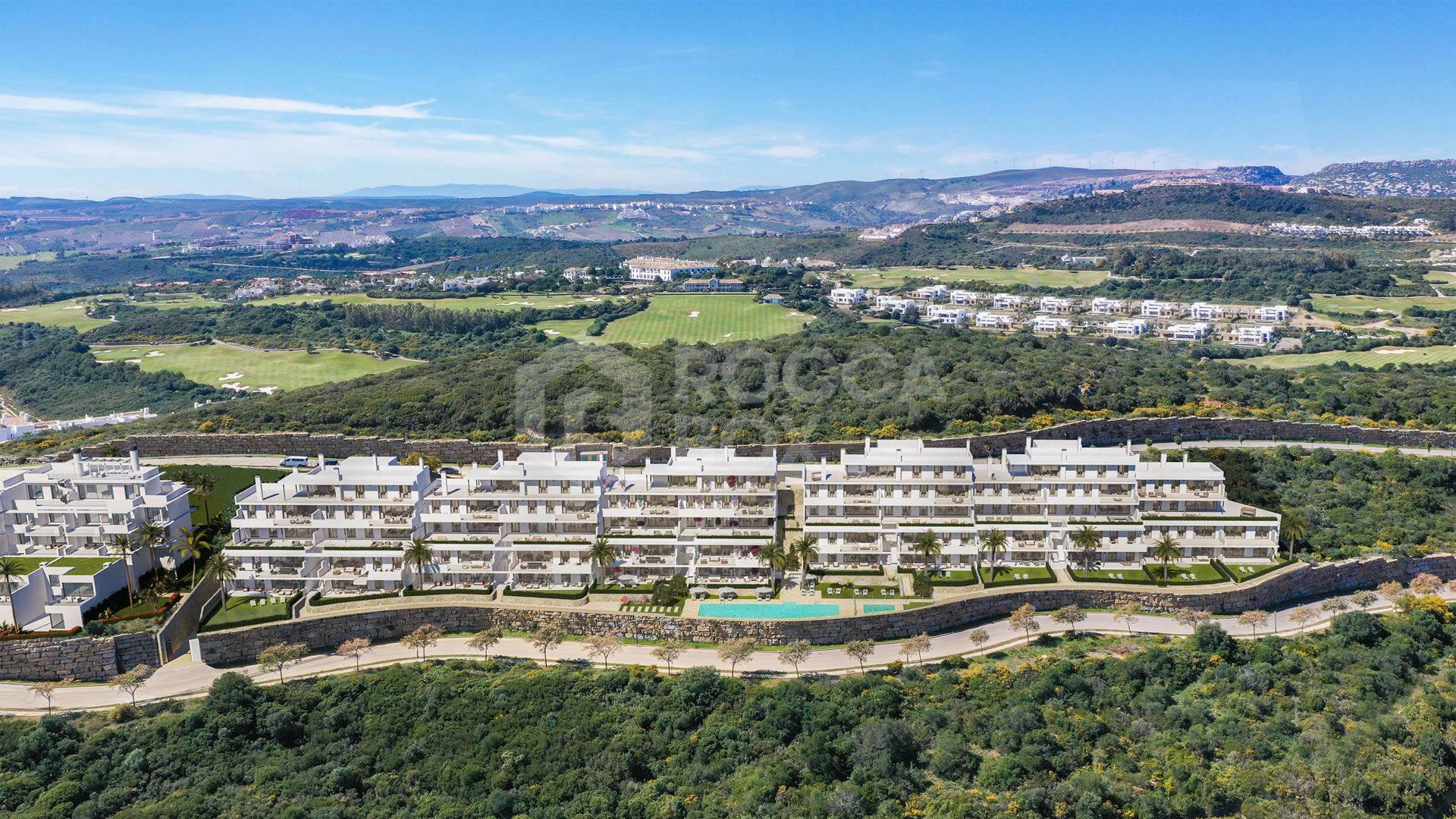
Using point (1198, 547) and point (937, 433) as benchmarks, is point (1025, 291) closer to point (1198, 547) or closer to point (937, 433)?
point (937, 433)

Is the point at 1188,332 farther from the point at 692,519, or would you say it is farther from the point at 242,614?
the point at 242,614

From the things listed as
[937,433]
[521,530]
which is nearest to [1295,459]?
[937,433]

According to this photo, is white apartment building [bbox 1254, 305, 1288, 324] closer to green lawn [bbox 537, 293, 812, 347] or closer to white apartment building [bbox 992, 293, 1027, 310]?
white apartment building [bbox 992, 293, 1027, 310]

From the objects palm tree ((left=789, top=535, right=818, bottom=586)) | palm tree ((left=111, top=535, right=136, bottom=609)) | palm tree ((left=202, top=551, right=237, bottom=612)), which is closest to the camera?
palm tree ((left=111, top=535, right=136, bottom=609))

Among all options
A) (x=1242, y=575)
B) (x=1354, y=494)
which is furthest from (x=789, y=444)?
(x=1354, y=494)

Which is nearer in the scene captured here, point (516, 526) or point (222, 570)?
point (222, 570)

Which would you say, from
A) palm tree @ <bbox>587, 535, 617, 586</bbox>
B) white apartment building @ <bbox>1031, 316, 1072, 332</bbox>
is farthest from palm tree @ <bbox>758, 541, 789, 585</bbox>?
white apartment building @ <bbox>1031, 316, 1072, 332</bbox>
